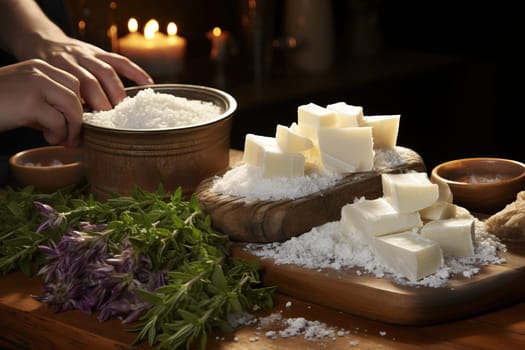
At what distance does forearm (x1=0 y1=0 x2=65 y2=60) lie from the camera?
1951 millimetres

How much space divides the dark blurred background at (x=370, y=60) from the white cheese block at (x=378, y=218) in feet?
5.68

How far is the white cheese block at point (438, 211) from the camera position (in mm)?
1372

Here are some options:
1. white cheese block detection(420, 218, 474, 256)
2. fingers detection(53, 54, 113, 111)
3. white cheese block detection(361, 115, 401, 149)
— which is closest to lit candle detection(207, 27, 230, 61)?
fingers detection(53, 54, 113, 111)

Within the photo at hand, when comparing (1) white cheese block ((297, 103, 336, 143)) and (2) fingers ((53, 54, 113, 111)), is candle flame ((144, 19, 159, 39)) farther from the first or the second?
(1) white cheese block ((297, 103, 336, 143))

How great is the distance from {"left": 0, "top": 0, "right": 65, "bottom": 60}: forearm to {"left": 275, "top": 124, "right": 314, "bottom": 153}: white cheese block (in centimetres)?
70

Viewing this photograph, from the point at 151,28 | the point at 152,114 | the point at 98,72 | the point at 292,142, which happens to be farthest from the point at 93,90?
the point at 151,28

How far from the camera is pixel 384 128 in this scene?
1563mm

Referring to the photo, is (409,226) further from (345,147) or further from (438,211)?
(345,147)

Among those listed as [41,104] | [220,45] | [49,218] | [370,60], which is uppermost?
[41,104]

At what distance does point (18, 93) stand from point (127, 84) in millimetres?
1524

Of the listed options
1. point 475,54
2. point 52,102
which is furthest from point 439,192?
point 475,54

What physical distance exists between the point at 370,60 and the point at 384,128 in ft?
7.48

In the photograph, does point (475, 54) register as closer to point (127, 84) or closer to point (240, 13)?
point (240, 13)

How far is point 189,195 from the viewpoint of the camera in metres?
1.65
